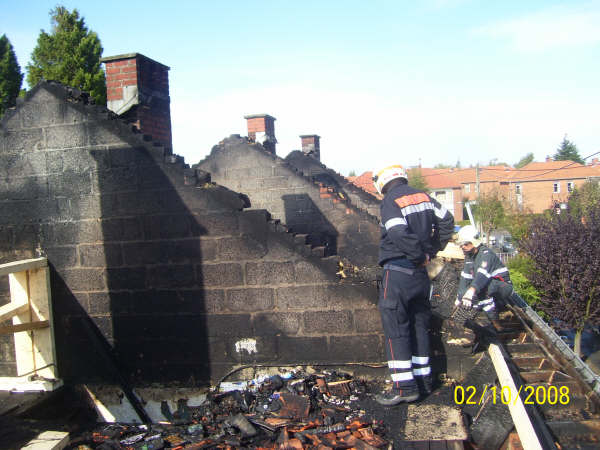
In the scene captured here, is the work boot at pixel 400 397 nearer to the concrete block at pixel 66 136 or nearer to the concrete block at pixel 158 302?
the concrete block at pixel 158 302

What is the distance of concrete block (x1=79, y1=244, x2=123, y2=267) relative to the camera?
5164mm

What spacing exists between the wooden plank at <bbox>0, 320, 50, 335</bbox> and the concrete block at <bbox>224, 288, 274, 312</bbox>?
1.94 m

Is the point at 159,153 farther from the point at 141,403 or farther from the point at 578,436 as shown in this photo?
the point at 578,436

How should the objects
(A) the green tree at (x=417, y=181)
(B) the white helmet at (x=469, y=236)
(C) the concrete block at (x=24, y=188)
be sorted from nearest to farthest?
(C) the concrete block at (x=24, y=188)
(B) the white helmet at (x=469, y=236)
(A) the green tree at (x=417, y=181)

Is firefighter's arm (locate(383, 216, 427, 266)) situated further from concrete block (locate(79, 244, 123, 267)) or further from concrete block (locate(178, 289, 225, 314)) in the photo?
concrete block (locate(79, 244, 123, 267))

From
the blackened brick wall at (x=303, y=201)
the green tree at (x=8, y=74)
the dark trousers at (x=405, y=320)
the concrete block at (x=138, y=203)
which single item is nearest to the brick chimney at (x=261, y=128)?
the blackened brick wall at (x=303, y=201)

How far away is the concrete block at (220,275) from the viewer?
4.87m

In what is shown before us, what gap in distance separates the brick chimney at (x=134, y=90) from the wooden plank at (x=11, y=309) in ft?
7.97

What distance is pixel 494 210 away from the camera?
38.3 meters

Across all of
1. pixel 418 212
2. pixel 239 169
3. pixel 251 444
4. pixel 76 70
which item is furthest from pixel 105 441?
pixel 76 70

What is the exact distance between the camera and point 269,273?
480 centimetres

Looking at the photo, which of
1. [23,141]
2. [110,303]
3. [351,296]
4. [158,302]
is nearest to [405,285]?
[351,296]
